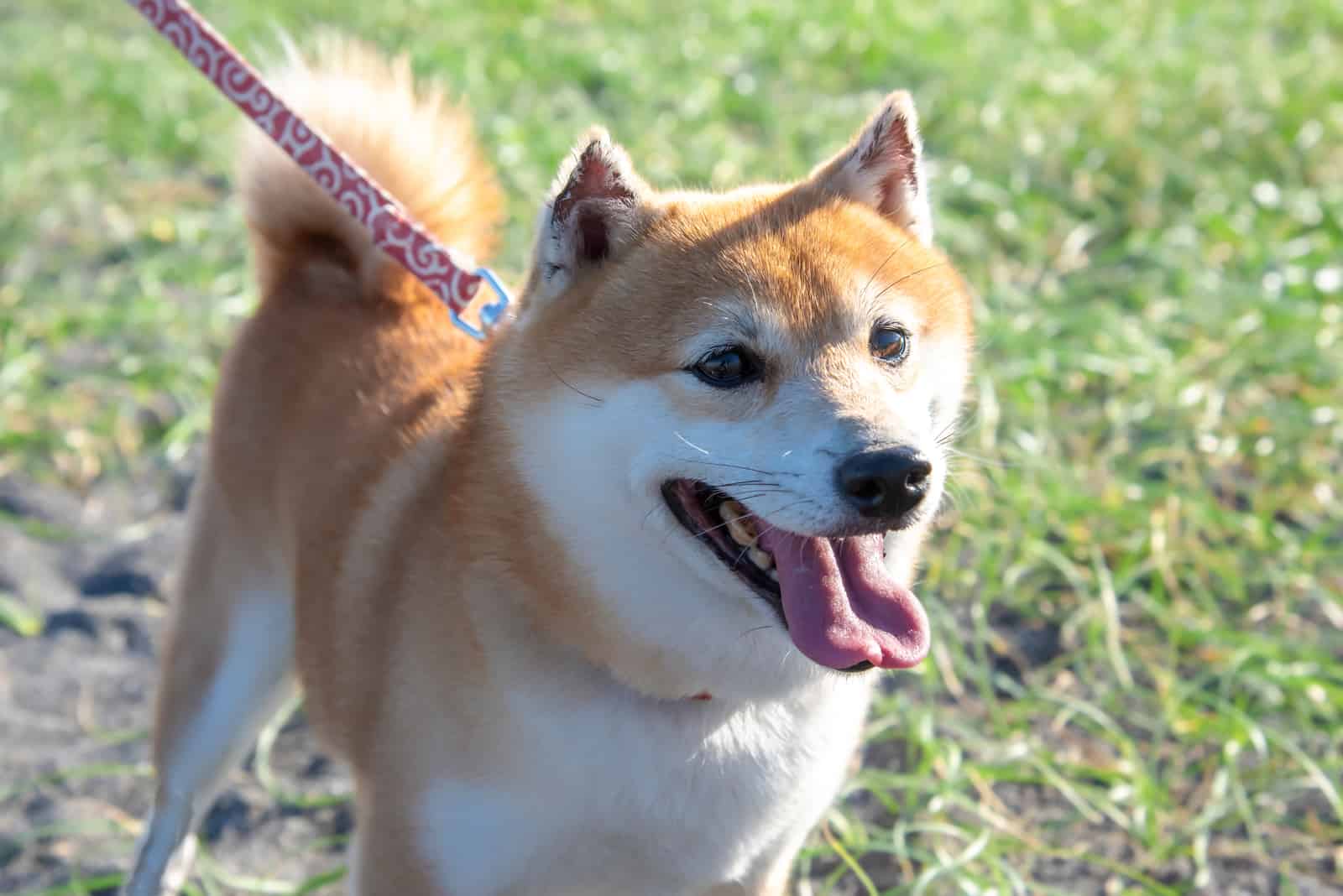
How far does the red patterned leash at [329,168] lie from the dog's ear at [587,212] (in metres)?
0.45

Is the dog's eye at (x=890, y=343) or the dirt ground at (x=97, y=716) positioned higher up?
the dog's eye at (x=890, y=343)

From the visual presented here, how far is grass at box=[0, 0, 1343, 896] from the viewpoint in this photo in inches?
116

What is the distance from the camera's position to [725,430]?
1965 millimetres

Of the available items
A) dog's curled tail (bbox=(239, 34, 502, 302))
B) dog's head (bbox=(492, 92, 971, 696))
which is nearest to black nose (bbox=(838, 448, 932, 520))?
dog's head (bbox=(492, 92, 971, 696))

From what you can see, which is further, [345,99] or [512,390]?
Result: [345,99]

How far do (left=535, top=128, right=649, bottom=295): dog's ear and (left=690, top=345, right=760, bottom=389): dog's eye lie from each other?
0.94ft

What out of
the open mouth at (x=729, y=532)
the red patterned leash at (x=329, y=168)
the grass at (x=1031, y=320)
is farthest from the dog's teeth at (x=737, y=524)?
the grass at (x=1031, y=320)

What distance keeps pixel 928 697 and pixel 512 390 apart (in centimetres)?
159

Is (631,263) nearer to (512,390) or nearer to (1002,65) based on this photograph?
(512,390)

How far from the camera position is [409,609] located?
2246 mm

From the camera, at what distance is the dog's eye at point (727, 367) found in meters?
2.02

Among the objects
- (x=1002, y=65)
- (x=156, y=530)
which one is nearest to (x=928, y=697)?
(x=156, y=530)

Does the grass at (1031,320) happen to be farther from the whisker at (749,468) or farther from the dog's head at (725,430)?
the whisker at (749,468)

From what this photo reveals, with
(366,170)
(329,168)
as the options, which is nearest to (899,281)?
(329,168)
